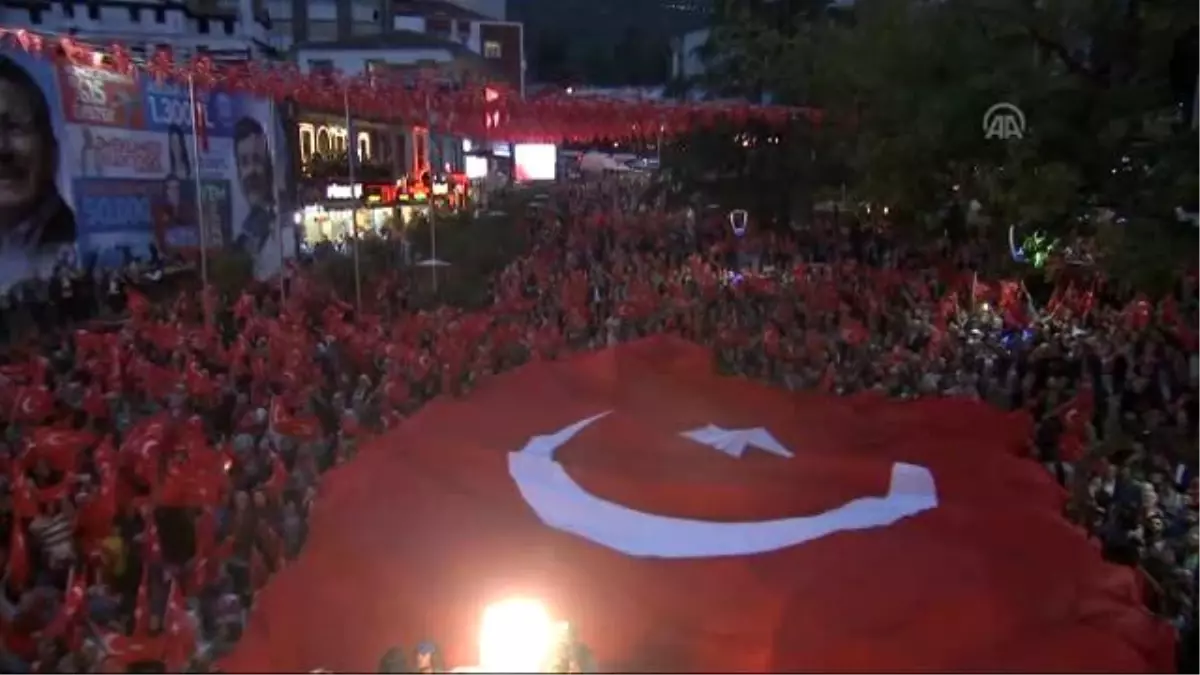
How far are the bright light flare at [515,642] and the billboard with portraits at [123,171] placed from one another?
1414 centimetres

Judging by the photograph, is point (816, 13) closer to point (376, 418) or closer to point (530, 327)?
point (530, 327)

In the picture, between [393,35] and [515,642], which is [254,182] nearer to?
[393,35]

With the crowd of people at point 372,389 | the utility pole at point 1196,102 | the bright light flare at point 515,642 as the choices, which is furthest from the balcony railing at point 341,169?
the bright light flare at point 515,642

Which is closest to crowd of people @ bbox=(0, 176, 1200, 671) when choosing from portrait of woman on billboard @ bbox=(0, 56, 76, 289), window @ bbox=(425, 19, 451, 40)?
portrait of woman on billboard @ bbox=(0, 56, 76, 289)

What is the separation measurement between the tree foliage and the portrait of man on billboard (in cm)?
1322

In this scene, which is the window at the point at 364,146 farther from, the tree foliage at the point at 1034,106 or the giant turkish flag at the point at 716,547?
the giant turkish flag at the point at 716,547

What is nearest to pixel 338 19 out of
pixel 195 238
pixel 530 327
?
pixel 195 238

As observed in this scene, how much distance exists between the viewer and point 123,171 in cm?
2470

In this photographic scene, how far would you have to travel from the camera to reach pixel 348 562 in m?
8.29

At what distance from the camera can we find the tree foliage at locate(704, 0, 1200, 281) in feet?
54.4

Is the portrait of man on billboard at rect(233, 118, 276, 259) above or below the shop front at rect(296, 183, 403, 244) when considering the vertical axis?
above

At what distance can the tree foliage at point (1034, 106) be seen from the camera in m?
16.6

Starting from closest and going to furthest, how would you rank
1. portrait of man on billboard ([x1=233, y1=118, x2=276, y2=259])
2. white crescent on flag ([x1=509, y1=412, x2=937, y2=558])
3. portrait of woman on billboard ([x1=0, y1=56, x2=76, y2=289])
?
1. white crescent on flag ([x1=509, y1=412, x2=937, y2=558])
2. portrait of woman on billboard ([x1=0, y1=56, x2=76, y2=289])
3. portrait of man on billboard ([x1=233, y1=118, x2=276, y2=259])

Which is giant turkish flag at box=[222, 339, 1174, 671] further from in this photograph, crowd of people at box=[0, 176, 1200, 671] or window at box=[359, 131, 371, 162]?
window at box=[359, 131, 371, 162]
